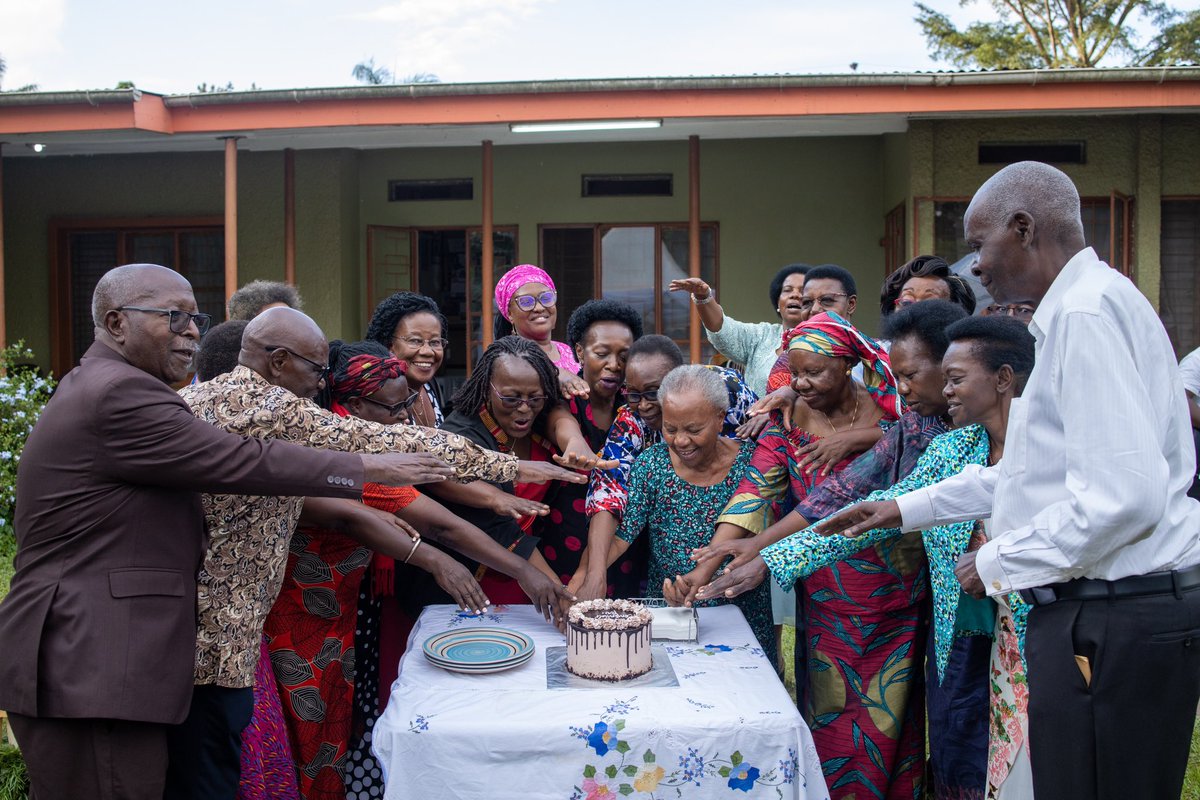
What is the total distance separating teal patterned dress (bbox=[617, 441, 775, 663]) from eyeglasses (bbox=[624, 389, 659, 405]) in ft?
0.59

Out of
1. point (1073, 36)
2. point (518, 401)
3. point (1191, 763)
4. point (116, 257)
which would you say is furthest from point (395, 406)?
point (1073, 36)

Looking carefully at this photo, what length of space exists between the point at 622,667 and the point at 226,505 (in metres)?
1.12

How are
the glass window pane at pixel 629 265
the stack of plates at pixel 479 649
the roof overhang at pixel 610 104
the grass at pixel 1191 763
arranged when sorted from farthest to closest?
→ the glass window pane at pixel 629 265 < the roof overhang at pixel 610 104 < the grass at pixel 1191 763 < the stack of plates at pixel 479 649

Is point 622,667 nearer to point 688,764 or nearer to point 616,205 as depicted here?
point 688,764

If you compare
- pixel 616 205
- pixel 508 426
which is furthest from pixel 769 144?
pixel 508 426

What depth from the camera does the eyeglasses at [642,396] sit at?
3.62 m

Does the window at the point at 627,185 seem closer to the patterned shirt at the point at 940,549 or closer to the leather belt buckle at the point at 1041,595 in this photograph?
the patterned shirt at the point at 940,549

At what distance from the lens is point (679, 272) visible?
10.7 meters

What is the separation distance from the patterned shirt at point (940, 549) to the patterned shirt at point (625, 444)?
2.05ft

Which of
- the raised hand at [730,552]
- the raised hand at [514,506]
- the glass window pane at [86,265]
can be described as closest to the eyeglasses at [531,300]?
the raised hand at [514,506]

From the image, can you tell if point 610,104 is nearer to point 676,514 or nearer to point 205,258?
point 205,258

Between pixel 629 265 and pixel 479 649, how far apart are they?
26.7 ft

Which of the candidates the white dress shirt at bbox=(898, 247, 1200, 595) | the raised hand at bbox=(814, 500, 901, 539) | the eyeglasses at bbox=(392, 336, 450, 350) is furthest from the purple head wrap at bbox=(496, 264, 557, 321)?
the white dress shirt at bbox=(898, 247, 1200, 595)

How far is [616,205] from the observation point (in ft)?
34.9
